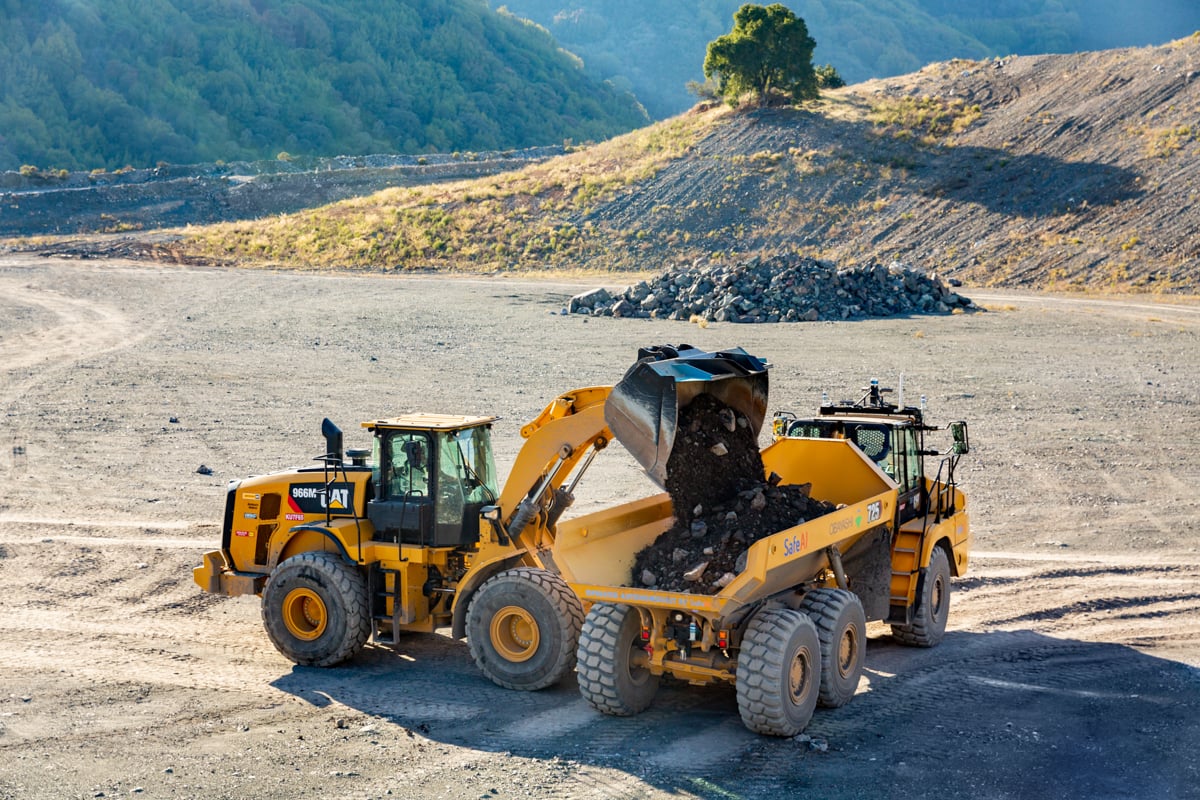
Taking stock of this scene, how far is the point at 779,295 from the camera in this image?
37.3 m

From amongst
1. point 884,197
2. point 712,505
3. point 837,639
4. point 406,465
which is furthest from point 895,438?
point 884,197

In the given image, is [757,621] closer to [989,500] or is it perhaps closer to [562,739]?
[562,739]

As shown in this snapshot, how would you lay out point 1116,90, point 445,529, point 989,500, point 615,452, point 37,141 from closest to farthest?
1. point 445,529
2. point 989,500
3. point 615,452
4. point 1116,90
5. point 37,141

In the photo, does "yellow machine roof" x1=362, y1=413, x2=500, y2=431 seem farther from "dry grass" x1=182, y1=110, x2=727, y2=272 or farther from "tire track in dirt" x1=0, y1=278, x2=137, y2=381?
"dry grass" x1=182, y1=110, x2=727, y2=272

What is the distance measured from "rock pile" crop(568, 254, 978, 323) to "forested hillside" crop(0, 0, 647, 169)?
2793 inches

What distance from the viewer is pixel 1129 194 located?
4834 cm

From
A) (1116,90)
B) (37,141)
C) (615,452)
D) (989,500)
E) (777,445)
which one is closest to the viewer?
(777,445)

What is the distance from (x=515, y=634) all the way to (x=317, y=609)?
1.95m

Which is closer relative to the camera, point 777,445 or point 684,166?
point 777,445

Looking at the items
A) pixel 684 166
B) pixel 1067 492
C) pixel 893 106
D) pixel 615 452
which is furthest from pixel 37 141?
pixel 1067 492

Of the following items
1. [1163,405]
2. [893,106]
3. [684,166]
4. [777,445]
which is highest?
[893,106]

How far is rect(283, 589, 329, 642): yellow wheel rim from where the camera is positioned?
36.1 feet

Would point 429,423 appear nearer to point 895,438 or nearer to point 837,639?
point 837,639

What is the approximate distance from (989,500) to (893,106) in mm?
48900
